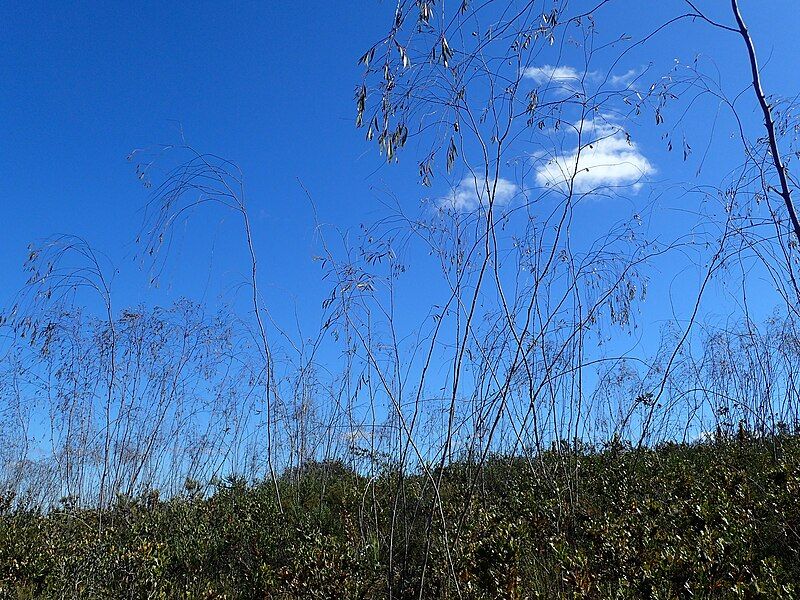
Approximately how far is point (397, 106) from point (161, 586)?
9.31 ft

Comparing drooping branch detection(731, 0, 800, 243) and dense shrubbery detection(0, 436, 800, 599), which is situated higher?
drooping branch detection(731, 0, 800, 243)

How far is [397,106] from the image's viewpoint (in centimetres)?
284

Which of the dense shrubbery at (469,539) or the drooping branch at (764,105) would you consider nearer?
the drooping branch at (764,105)

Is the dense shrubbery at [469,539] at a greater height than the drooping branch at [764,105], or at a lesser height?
lesser

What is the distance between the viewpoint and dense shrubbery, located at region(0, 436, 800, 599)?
3037mm

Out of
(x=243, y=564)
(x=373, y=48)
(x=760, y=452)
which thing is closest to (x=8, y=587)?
(x=243, y=564)

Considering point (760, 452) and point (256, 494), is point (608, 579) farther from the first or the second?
point (256, 494)

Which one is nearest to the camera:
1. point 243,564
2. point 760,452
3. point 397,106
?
point 397,106

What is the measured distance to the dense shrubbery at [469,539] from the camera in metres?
3.04

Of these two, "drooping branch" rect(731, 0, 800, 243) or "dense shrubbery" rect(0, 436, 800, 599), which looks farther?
"dense shrubbery" rect(0, 436, 800, 599)

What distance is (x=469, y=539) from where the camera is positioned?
139 inches

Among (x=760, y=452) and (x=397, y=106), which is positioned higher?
(x=397, y=106)

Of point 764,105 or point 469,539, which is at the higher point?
point 764,105

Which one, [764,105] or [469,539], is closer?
[764,105]
